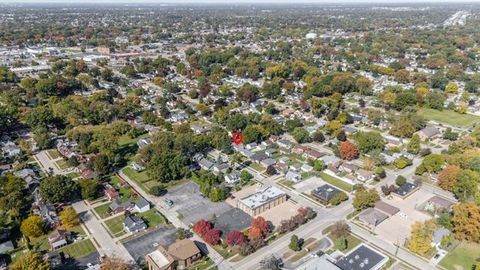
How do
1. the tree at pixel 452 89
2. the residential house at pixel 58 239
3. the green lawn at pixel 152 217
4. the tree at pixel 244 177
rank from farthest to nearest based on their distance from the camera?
the tree at pixel 452 89, the tree at pixel 244 177, the green lawn at pixel 152 217, the residential house at pixel 58 239

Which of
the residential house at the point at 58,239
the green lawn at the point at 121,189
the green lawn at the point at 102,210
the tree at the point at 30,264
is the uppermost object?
the tree at the point at 30,264

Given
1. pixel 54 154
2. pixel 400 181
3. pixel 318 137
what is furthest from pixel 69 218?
pixel 400 181

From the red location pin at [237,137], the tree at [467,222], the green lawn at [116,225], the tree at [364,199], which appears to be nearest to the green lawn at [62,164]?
the green lawn at [116,225]

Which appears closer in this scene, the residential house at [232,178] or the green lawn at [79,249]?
the green lawn at [79,249]

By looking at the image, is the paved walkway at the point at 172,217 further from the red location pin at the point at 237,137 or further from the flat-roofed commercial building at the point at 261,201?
the red location pin at the point at 237,137

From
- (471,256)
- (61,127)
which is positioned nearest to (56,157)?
(61,127)

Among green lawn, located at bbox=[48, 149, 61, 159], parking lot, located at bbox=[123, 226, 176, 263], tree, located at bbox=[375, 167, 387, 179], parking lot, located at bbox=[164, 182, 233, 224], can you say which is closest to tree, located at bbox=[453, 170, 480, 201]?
tree, located at bbox=[375, 167, 387, 179]

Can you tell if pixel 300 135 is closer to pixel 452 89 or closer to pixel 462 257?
pixel 462 257
